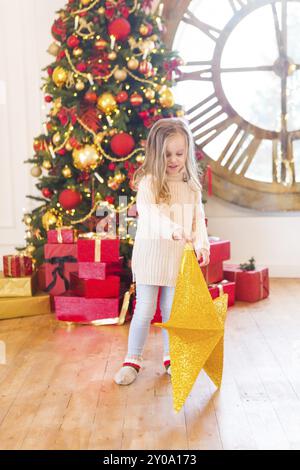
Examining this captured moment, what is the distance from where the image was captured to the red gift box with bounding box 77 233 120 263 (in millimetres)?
2816

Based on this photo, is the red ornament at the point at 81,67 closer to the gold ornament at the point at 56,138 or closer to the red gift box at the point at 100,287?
the gold ornament at the point at 56,138

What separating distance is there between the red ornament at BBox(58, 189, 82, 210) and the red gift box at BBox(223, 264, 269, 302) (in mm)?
985

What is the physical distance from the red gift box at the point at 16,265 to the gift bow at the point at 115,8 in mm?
1429

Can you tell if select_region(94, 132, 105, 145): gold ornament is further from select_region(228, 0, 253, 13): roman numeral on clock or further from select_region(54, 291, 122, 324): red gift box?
select_region(228, 0, 253, 13): roman numeral on clock

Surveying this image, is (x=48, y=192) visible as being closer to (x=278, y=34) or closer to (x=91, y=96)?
(x=91, y=96)

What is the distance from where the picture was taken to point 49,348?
2.49 meters

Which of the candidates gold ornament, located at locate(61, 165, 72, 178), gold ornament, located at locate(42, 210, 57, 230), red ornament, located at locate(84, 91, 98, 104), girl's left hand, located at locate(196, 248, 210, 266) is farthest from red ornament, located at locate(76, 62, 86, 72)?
girl's left hand, located at locate(196, 248, 210, 266)

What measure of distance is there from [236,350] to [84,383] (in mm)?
727

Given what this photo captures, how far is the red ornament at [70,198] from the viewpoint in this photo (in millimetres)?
3148

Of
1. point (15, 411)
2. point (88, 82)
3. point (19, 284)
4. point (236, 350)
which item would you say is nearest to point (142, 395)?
point (15, 411)

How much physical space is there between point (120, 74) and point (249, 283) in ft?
4.66

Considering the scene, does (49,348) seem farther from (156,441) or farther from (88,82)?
(88,82)

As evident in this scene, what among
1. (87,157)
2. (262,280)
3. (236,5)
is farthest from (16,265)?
(236,5)

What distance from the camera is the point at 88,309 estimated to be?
9.33ft
